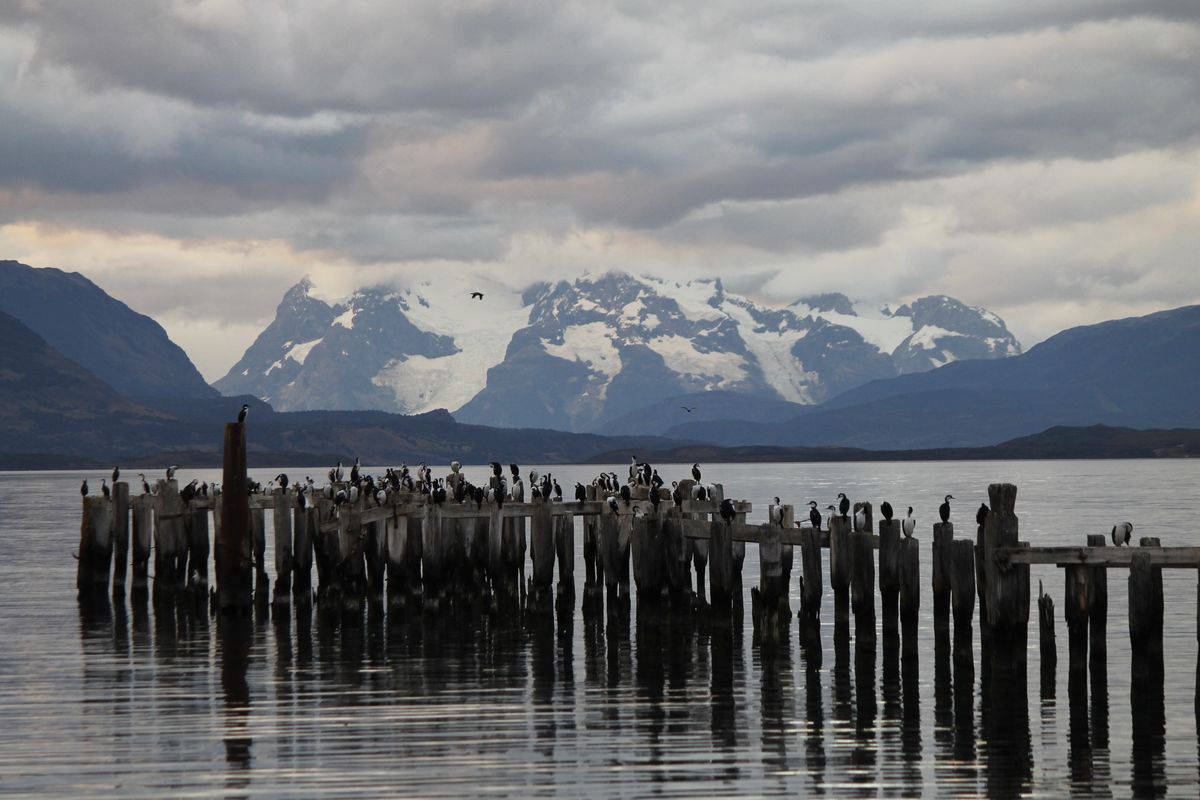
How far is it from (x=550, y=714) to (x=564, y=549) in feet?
37.5

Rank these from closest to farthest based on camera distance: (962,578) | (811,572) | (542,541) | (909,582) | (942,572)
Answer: (962,578) → (942,572) → (909,582) → (811,572) → (542,541)

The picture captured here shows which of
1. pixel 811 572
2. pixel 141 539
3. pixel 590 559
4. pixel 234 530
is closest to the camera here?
pixel 811 572

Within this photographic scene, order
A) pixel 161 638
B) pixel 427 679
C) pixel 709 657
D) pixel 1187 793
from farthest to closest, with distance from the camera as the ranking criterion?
pixel 161 638 < pixel 709 657 < pixel 427 679 < pixel 1187 793

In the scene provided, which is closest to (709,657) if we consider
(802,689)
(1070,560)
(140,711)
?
(802,689)

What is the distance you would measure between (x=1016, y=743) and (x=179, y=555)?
25.6m

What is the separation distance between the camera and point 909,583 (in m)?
29.1

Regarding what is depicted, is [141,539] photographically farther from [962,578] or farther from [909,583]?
[962,578]

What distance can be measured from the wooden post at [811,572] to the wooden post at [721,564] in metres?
2.28

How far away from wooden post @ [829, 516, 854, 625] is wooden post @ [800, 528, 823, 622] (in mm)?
272

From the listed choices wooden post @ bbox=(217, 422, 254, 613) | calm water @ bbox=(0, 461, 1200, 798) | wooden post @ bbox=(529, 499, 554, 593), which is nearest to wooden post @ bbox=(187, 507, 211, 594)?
calm water @ bbox=(0, 461, 1200, 798)

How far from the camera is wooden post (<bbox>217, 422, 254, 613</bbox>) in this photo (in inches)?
1436

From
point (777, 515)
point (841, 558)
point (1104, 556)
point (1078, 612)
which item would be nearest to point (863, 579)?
point (841, 558)

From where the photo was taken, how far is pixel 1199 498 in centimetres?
12319

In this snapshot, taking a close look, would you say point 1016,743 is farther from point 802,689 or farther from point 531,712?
point 531,712
